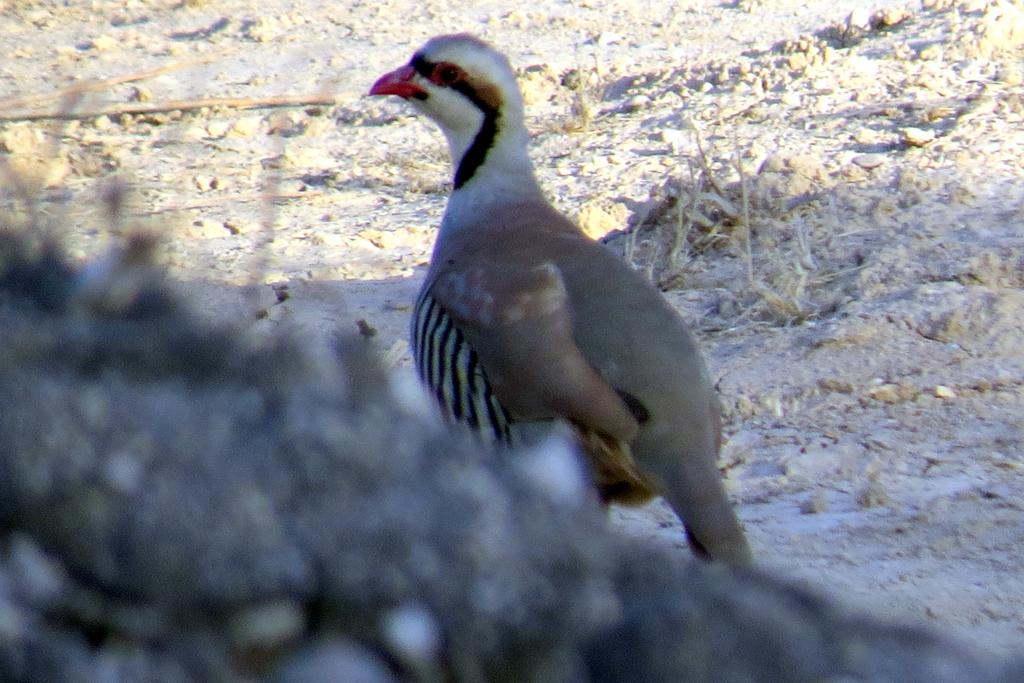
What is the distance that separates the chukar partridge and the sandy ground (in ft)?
1.08

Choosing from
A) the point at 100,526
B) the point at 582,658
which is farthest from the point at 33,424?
the point at 582,658

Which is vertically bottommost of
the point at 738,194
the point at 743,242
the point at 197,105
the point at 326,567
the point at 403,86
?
the point at 197,105

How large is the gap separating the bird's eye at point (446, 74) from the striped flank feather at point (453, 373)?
1.01 meters

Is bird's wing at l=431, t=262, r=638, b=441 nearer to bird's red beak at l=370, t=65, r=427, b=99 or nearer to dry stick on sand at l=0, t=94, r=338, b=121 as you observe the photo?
bird's red beak at l=370, t=65, r=427, b=99

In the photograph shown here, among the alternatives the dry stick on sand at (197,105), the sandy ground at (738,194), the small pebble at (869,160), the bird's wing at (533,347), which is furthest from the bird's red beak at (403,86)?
the dry stick on sand at (197,105)

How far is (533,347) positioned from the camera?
13.3 feet

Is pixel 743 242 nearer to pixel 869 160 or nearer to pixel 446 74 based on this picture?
pixel 869 160

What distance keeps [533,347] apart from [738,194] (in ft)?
8.62

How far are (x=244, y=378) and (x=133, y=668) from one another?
0.88 ft

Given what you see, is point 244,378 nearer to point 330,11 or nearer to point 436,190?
A: point 436,190

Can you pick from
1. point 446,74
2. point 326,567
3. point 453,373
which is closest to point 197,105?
point 446,74

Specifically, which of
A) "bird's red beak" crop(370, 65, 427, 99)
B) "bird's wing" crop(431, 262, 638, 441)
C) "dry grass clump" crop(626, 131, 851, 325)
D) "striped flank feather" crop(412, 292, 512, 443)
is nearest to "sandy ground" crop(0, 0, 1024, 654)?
"dry grass clump" crop(626, 131, 851, 325)

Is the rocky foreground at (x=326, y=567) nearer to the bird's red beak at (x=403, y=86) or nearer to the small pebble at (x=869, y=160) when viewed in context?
the bird's red beak at (x=403, y=86)

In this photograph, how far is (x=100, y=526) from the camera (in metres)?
1.00
